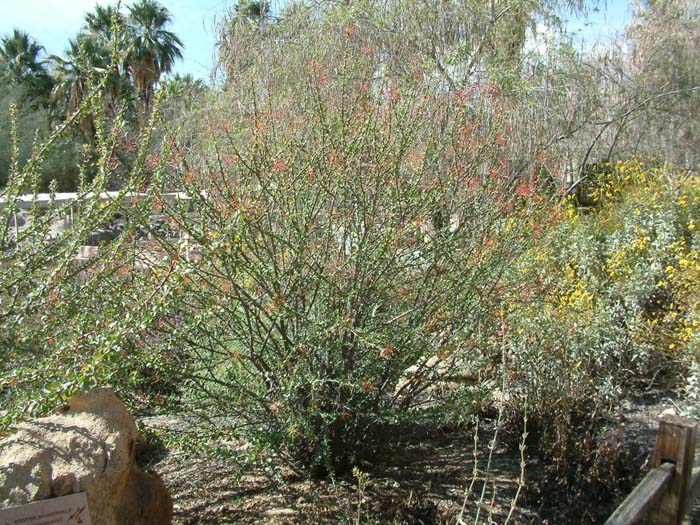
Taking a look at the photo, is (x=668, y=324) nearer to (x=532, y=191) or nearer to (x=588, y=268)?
(x=588, y=268)

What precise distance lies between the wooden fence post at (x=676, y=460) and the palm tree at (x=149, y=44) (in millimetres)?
21146

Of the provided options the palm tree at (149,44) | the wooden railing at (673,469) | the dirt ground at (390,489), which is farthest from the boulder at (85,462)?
the palm tree at (149,44)

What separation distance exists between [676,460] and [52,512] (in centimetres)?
253

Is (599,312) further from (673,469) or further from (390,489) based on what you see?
(673,469)

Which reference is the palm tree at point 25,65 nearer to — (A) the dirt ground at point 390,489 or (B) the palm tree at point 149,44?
(B) the palm tree at point 149,44

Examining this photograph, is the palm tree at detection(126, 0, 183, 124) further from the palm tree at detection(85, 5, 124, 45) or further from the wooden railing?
the wooden railing

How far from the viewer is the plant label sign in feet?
7.52

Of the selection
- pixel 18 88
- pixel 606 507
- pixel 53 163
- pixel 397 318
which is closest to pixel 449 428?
pixel 606 507

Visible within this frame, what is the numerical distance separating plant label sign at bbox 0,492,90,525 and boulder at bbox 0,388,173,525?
13 centimetres

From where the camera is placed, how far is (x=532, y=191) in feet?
15.4

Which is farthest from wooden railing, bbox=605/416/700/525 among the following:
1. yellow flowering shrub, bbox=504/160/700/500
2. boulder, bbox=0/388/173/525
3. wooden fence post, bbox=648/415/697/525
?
boulder, bbox=0/388/173/525

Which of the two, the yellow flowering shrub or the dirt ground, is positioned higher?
the yellow flowering shrub

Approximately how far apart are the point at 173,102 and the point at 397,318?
1032 centimetres

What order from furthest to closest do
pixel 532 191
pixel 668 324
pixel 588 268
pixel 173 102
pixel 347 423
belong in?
pixel 173 102
pixel 588 268
pixel 668 324
pixel 532 191
pixel 347 423
